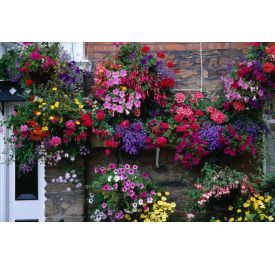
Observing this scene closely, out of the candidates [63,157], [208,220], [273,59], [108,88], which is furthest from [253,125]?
[63,157]

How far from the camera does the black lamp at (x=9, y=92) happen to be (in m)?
5.44

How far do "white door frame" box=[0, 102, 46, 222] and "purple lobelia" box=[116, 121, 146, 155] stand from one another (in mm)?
1168

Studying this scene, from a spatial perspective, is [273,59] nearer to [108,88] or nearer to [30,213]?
[108,88]

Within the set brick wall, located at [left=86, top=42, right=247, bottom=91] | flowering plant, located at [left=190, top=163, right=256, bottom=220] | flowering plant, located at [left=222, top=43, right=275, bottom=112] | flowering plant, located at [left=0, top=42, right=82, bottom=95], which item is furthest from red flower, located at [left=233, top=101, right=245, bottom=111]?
flowering plant, located at [left=0, top=42, right=82, bottom=95]

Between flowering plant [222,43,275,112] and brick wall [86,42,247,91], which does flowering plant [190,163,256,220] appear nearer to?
flowering plant [222,43,275,112]

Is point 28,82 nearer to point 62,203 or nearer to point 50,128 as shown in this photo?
point 50,128

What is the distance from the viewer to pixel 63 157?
5.25 m

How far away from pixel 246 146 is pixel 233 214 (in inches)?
28.1

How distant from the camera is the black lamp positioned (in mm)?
5438

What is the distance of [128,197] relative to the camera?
493 cm

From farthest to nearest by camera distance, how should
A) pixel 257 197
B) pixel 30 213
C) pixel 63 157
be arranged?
pixel 30 213
pixel 63 157
pixel 257 197

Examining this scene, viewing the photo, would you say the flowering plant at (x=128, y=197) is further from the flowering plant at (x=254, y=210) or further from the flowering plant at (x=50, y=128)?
the flowering plant at (x=254, y=210)

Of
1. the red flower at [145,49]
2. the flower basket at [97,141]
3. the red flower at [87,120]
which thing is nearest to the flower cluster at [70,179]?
the flower basket at [97,141]

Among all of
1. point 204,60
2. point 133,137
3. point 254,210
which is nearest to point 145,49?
point 204,60
